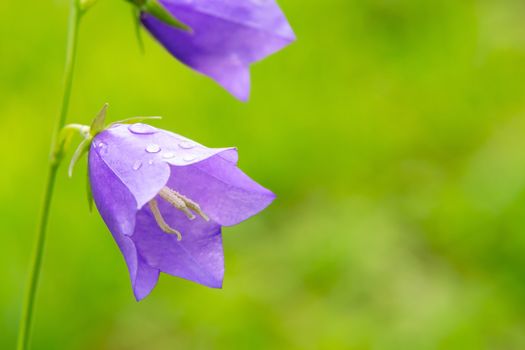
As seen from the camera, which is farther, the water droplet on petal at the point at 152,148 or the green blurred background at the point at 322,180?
the green blurred background at the point at 322,180

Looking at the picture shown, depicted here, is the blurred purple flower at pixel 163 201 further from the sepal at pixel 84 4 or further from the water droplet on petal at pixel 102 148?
the sepal at pixel 84 4

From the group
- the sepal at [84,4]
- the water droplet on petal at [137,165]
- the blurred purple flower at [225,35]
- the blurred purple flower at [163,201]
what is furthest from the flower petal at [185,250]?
the sepal at [84,4]

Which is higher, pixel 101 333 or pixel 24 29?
pixel 24 29

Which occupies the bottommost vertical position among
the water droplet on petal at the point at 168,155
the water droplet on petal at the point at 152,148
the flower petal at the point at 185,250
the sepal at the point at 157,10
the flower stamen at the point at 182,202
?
the flower petal at the point at 185,250

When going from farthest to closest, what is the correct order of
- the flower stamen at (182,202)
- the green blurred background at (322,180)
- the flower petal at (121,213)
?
the green blurred background at (322,180)
the flower stamen at (182,202)
the flower petal at (121,213)

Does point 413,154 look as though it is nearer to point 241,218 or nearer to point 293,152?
point 293,152

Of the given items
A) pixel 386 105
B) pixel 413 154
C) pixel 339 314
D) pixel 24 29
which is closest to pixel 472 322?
pixel 339 314

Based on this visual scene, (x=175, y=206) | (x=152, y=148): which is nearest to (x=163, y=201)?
(x=175, y=206)
